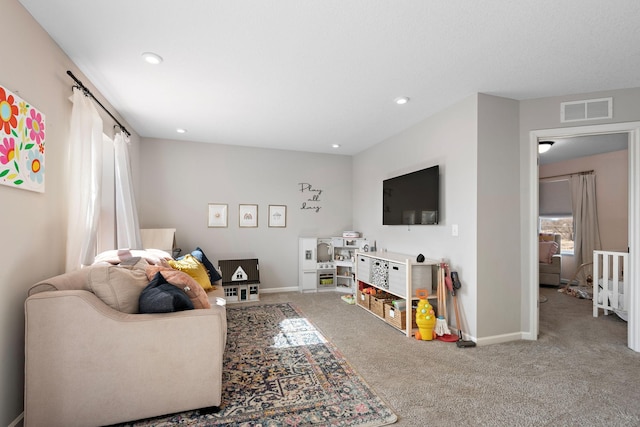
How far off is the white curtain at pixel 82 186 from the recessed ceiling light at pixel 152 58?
1.90 ft

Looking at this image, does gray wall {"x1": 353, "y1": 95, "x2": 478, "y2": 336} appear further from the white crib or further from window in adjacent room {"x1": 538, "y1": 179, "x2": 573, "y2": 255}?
window in adjacent room {"x1": 538, "y1": 179, "x2": 573, "y2": 255}

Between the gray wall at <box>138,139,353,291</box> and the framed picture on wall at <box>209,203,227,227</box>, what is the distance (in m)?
0.07

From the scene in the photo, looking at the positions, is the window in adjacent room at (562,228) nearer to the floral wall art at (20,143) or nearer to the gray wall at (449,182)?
the gray wall at (449,182)

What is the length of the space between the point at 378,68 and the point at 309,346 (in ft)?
8.40

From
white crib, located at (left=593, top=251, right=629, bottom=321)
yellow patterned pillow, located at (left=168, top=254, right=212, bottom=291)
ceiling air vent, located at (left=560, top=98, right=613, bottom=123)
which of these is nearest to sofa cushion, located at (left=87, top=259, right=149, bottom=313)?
yellow patterned pillow, located at (left=168, top=254, right=212, bottom=291)

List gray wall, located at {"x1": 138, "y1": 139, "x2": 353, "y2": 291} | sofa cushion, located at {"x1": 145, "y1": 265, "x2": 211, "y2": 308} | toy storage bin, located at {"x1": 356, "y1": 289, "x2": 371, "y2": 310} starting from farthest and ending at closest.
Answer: gray wall, located at {"x1": 138, "y1": 139, "x2": 353, "y2": 291}, toy storage bin, located at {"x1": 356, "y1": 289, "x2": 371, "y2": 310}, sofa cushion, located at {"x1": 145, "y1": 265, "x2": 211, "y2": 308}

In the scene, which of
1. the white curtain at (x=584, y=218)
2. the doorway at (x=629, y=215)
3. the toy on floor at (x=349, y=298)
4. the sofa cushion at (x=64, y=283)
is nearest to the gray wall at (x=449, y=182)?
the doorway at (x=629, y=215)

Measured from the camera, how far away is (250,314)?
3.93 m

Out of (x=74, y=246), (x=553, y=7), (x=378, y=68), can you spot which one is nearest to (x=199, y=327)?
(x=74, y=246)

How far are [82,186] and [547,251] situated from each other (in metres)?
7.11

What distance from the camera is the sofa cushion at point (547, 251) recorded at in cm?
581

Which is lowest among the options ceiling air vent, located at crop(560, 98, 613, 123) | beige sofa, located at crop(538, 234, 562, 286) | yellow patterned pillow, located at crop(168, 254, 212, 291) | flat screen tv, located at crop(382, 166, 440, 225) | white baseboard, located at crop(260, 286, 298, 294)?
white baseboard, located at crop(260, 286, 298, 294)

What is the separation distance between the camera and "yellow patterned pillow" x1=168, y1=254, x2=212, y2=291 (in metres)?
3.25

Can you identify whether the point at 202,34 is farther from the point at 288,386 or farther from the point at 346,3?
the point at 288,386
